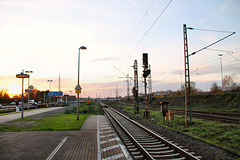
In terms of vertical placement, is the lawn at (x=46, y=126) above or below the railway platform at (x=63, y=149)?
below

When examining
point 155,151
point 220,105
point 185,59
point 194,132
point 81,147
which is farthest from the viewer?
point 220,105

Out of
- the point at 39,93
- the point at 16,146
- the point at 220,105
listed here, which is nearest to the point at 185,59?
the point at 16,146

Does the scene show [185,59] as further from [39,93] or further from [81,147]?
[39,93]

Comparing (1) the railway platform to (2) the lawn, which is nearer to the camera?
(1) the railway platform

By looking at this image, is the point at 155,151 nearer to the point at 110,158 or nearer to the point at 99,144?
the point at 110,158

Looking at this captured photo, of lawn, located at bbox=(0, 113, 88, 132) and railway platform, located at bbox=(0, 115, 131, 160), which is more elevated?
railway platform, located at bbox=(0, 115, 131, 160)

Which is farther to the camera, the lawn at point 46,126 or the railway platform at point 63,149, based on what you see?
the lawn at point 46,126

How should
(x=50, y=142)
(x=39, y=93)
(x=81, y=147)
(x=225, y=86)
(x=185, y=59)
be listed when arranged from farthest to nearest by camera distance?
(x=39, y=93)
(x=225, y=86)
(x=185, y=59)
(x=50, y=142)
(x=81, y=147)

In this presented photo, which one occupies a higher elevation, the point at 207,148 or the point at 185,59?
the point at 185,59

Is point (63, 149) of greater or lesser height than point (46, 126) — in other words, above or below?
above

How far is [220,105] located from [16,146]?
29440 millimetres

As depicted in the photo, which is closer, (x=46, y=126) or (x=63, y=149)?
(x=63, y=149)

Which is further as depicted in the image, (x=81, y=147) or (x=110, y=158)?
(x=81, y=147)

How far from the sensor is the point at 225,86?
157ft
